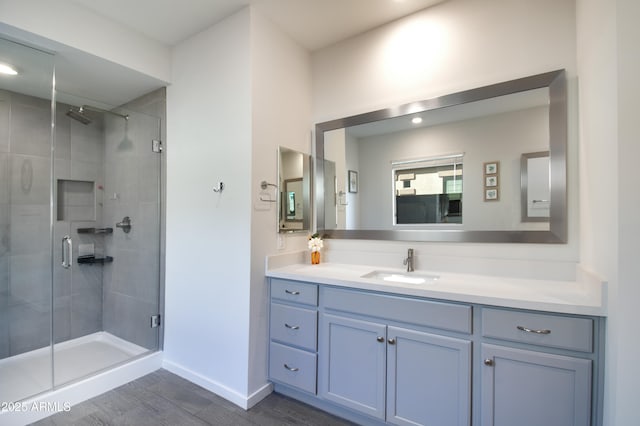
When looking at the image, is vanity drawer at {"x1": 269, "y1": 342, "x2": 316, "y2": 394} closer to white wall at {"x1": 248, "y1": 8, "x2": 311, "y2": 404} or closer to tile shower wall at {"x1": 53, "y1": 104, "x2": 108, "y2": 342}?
white wall at {"x1": 248, "y1": 8, "x2": 311, "y2": 404}

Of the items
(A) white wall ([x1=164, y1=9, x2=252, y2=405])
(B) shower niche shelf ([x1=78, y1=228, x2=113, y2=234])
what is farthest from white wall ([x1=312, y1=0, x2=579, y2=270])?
(B) shower niche shelf ([x1=78, y1=228, x2=113, y2=234])

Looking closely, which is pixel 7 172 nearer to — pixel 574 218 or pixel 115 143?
pixel 115 143

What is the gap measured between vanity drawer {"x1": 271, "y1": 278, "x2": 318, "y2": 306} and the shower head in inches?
102

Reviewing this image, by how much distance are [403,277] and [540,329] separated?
0.89 meters

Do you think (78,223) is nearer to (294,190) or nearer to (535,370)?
(294,190)

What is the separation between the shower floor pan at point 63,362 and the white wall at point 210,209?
60 centimetres

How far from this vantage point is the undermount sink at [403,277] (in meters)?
2.03

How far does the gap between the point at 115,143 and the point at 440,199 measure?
3.20 m

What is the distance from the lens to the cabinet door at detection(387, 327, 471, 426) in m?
1.51

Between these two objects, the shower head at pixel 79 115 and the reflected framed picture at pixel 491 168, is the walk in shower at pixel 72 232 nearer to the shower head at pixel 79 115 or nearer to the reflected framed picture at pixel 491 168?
the shower head at pixel 79 115

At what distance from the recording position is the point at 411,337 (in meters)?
1.65

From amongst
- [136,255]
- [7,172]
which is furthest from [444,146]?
[7,172]

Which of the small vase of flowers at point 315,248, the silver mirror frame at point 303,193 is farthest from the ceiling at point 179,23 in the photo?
the small vase of flowers at point 315,248

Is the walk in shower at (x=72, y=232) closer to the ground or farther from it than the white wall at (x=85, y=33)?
closer to the ground
